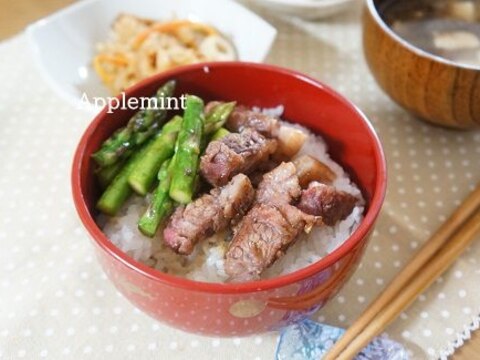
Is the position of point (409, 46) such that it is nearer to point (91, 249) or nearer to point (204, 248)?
point (204, 248)

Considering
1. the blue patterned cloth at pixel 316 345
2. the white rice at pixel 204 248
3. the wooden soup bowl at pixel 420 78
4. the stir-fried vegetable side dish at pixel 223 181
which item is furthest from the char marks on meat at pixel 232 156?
the wooden soup bowl at pixel 420 78

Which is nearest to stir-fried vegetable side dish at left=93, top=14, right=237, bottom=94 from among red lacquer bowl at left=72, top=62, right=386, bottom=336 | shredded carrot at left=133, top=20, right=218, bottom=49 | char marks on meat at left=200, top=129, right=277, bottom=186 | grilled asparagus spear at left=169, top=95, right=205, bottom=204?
shredded carrot at left=133, top=20, right=218, bottom=49

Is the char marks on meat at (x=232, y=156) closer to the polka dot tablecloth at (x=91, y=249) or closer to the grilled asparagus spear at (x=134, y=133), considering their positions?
the grilled asparagus spear at (x=134, y=133)

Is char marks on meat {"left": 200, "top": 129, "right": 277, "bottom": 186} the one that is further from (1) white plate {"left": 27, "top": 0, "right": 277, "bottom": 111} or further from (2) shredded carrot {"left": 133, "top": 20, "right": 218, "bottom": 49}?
(2) shredded carrot {"left": 133, "top": 20, "right": 218, "bottom": 49}

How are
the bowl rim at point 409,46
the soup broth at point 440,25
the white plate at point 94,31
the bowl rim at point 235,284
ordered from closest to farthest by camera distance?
the bowl rim at point 235,284
the bowl rim at point 409,46
the soup broth at point 440,25
the white plate at point 94,31

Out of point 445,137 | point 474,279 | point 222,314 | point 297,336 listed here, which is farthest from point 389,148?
point 222,314

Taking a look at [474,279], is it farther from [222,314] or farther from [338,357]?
[222,314]
